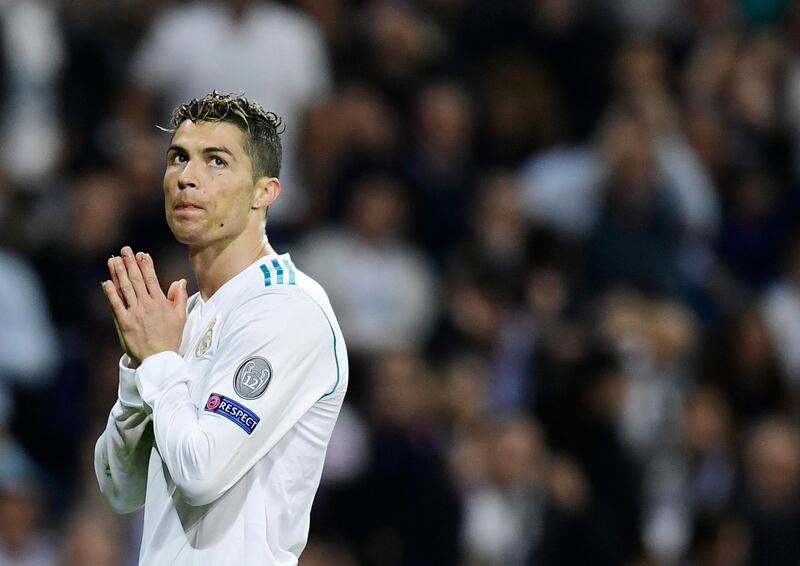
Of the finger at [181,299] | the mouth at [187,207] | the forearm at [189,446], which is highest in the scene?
the mouth at [187,207]

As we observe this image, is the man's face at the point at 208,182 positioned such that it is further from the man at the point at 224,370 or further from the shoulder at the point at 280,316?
the shoulder at the point at 280,316

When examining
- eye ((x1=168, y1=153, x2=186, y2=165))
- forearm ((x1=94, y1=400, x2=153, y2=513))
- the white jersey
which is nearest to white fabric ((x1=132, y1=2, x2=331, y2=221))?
forearm ((x1=94, y1=400, x2=153, y2=513))

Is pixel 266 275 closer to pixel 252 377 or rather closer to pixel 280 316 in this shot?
pixel 280 316

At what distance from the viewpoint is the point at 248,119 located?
12.8 ft

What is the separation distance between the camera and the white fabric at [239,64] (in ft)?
31.6

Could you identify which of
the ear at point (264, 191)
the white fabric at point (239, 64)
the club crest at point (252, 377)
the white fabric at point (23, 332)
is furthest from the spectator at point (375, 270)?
the club crest at point (252, 377)

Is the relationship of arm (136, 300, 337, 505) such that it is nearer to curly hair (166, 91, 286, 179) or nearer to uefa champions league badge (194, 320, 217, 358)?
uefa champions league badge (194, 320, 217, 358)

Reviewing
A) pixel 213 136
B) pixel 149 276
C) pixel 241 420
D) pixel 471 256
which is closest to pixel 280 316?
pixel 241 420

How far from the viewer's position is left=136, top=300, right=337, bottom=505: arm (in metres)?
3.53

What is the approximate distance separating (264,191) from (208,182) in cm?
18

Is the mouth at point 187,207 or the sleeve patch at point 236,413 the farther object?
the mouth at point 187,207

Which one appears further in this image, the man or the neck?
the neck

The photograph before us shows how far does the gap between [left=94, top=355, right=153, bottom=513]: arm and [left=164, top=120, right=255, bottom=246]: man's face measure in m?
0.39

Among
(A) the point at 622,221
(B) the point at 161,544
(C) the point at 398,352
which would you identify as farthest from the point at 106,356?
(B) the point at 161,544
